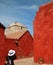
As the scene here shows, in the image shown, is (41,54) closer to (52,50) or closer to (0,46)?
(52,50)

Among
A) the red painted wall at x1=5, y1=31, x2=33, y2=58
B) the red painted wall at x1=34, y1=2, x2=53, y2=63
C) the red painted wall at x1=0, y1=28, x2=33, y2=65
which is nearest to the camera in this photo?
the red painted wall at x1=34, y1=2, x2=53, y2=63

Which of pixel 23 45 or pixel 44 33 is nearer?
pixel 44 33

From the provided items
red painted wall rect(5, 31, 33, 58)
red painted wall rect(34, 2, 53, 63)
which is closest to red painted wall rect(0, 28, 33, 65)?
red painted wall rect(5, 31, 33, 58)

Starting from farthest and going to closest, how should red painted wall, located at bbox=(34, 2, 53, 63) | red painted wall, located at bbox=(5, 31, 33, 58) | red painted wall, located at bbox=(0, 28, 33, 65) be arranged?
red painted wall, located at bbox=(5, 31, 33, 58) → red painted wall, located at bbox=(0, 28, 33, 65) → red painted wall, located at bbox=(34, 2, 53, 63)

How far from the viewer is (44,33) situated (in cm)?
1978

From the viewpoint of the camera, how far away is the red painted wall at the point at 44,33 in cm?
1887

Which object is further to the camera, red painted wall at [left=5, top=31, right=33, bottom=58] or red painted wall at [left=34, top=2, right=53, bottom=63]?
red painted wall at [left=5, top=31, right=33, bottom=58]

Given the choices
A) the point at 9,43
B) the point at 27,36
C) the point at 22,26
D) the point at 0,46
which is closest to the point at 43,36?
the point at 0,46

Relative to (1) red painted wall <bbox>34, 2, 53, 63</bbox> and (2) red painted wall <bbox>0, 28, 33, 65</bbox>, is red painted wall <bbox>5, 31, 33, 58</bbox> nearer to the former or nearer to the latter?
(2) red painted wall <bbox>0, 28, 33, 65</bbox>

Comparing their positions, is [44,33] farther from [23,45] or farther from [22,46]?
[23,45]

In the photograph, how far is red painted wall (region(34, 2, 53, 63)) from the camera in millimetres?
18873

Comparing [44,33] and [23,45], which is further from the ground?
[44,33]

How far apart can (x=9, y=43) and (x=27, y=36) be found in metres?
4.85

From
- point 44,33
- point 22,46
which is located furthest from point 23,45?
point 44,33
